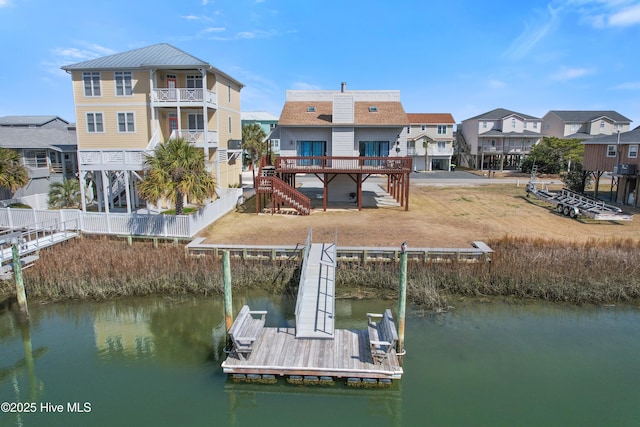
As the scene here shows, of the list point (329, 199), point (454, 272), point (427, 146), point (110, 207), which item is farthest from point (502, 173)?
point (110, 207)

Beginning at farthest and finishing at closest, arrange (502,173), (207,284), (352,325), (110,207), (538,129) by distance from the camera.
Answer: (538,129)
(502,173)
(110,207)
(207,284)
(352,325)

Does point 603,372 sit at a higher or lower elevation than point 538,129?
lower

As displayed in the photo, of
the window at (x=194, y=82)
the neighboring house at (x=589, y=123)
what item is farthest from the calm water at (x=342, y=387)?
the neighboring house at (x=589, y=123)

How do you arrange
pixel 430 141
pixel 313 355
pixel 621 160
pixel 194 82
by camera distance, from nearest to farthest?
1. pixel 313 355
2. pixel 194 82
3. pixel 621 160
4. pixel 430 141

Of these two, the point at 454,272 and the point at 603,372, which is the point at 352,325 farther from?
the point at 603,372

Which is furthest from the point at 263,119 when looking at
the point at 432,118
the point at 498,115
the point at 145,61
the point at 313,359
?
the point at 313,359

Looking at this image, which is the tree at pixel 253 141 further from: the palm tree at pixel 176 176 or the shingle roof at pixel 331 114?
the palm tree at pixel 176 176

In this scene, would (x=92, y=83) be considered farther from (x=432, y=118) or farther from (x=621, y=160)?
(x=432, y=118)

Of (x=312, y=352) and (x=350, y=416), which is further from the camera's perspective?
(x=312, y=352)
